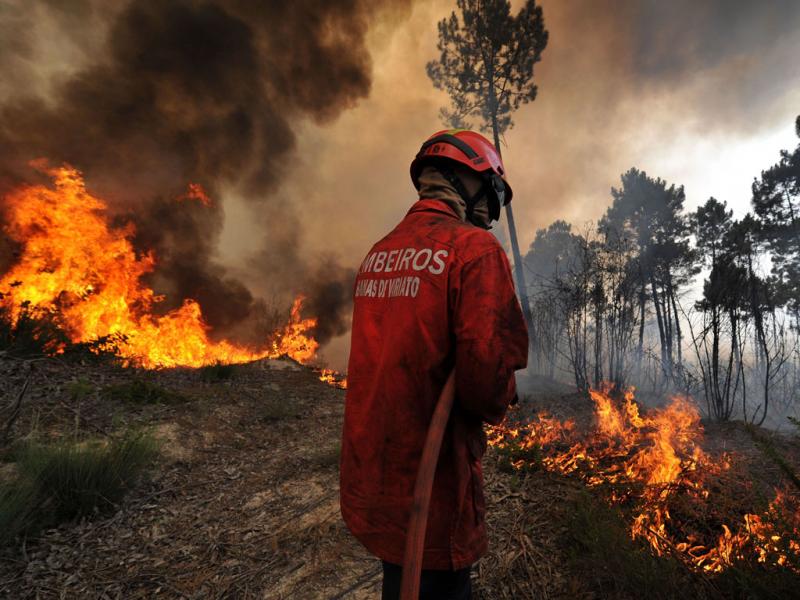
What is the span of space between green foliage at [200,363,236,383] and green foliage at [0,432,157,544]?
14.3ft

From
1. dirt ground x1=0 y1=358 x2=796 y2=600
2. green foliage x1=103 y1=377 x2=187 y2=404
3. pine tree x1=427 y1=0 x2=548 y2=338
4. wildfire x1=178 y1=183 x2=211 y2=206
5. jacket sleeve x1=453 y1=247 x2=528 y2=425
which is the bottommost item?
dirt ground x1=0 y1=358 x2=796 y2=600

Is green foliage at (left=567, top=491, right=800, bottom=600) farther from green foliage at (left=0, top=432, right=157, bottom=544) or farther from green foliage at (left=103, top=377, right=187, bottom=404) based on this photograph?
green foliage at (left=103, top=377, right=187, bottom=404)

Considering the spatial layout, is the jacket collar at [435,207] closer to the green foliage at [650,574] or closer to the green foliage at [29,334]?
the green foliage at [650,574]

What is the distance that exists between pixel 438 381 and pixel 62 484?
4121 millimetres

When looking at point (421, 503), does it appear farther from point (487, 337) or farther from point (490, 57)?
point (490, 57)

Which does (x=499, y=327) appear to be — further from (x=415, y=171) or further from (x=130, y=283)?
(x=130, y=283)

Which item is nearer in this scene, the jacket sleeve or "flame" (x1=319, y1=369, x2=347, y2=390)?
the jacket sleeve

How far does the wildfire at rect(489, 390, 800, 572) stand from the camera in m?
2.22

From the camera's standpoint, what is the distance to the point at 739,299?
7316 mm

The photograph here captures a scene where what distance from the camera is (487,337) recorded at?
1.21 m

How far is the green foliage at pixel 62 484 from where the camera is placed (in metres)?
2.91

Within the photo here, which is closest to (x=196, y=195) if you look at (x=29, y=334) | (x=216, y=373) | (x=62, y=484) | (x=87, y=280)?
(x=87, y=280)

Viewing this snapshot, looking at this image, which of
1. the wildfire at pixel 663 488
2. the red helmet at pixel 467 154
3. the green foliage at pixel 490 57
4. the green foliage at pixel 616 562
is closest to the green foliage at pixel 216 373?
the wildfire at pixel 663 488

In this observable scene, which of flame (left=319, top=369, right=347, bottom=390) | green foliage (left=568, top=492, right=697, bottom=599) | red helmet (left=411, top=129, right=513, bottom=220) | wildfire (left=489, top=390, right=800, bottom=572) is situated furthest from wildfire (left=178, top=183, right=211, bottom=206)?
green foliage (left=568, top=492, right=697, bottom=599)
